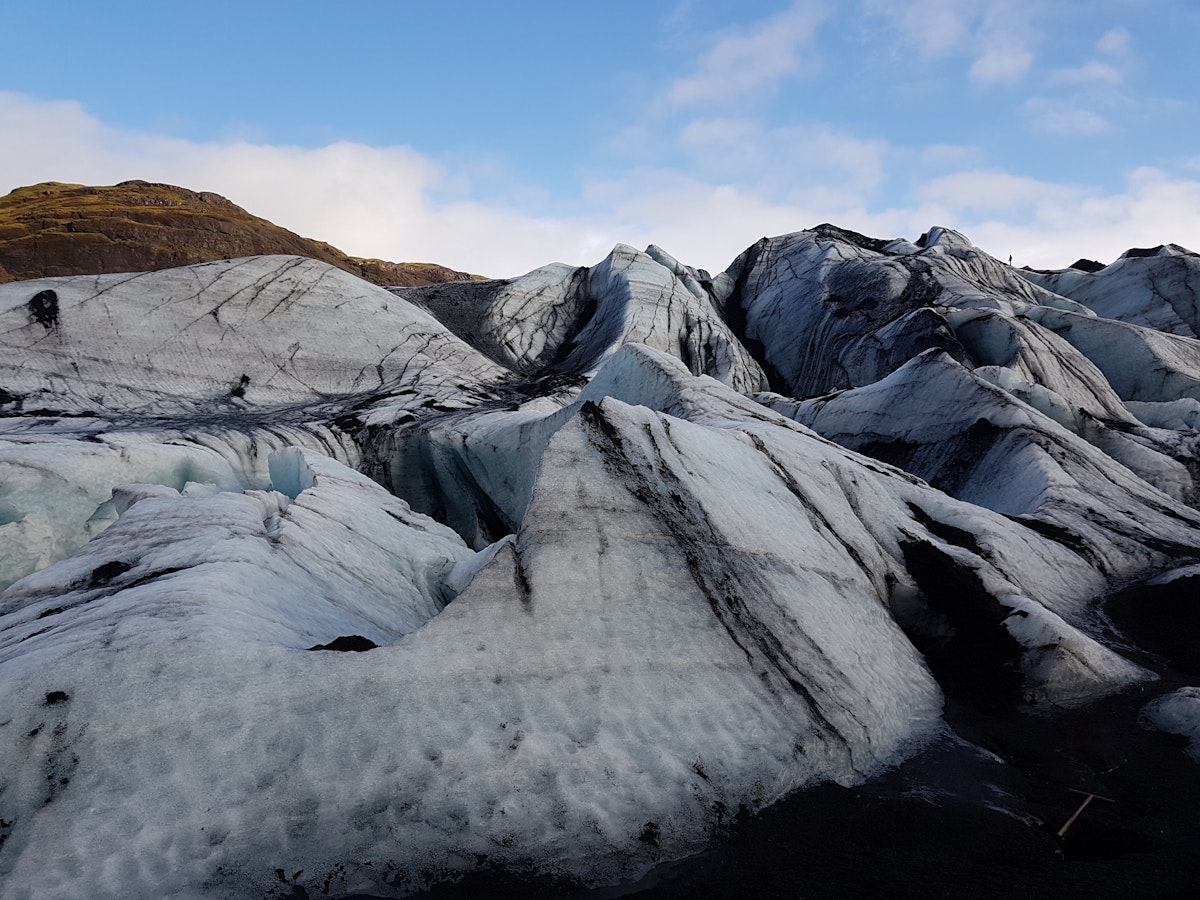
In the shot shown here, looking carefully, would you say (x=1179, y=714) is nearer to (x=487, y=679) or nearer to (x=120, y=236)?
(x=487, y=679)

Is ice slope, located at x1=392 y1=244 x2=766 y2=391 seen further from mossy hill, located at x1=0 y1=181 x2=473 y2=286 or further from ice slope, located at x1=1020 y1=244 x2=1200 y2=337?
ice slope, located at x1=1020 y1=244 x2=1200 y2=337

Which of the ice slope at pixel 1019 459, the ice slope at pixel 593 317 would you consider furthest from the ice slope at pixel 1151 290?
the ice slope at pixel 1019 459

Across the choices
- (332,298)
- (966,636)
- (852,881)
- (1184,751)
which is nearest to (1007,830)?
(852,881)

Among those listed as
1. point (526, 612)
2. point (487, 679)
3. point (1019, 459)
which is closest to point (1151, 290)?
point (1019, 459)

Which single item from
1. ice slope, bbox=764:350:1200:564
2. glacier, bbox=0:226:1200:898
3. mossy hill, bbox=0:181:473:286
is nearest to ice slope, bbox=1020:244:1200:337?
glacier, bbox=0:226:1200:898

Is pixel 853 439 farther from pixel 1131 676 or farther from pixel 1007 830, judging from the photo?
pixel 1007 830

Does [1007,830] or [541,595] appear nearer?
[1007,830]

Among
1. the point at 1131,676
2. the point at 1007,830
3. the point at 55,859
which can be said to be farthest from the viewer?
the point at 1131,676
